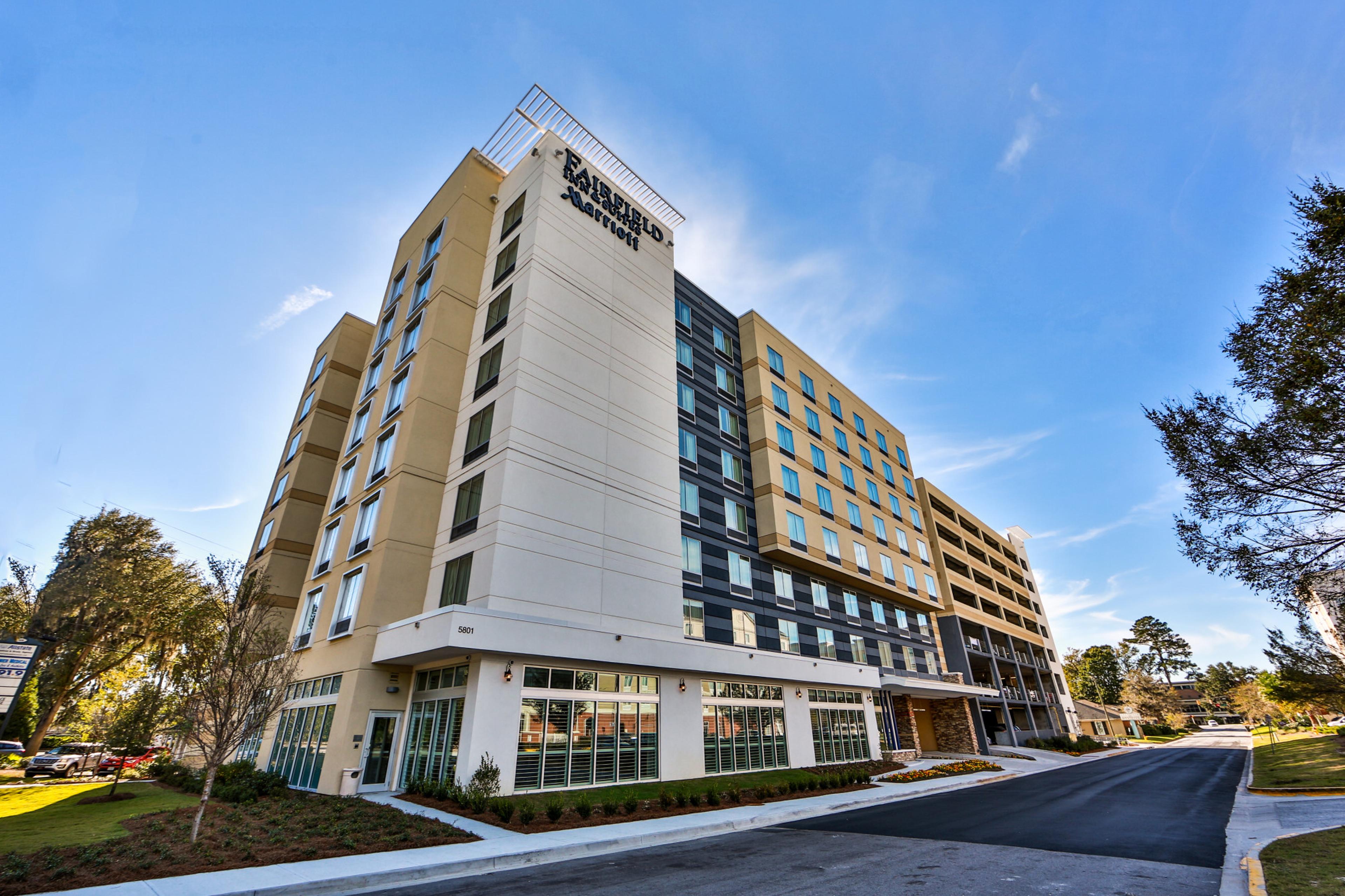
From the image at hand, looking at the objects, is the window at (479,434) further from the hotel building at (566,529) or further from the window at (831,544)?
the window at (831,544)

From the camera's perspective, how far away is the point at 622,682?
72.4 feet

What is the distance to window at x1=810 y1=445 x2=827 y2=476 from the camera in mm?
38656

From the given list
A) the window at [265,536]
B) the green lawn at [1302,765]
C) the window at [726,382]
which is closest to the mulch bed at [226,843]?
the window at [265,536]

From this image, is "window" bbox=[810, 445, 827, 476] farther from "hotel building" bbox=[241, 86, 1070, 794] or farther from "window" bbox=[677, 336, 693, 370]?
"window" bbox=[677, 336, 693, 370]

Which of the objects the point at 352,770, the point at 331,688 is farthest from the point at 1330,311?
the point at 331,688

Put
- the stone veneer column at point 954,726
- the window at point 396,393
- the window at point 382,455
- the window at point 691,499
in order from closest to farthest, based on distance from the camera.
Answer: the window at point 382,455, the window at point 396,393, the window at point 691,499, the stone veneer column at point 954,726

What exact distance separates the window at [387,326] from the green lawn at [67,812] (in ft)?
70.4

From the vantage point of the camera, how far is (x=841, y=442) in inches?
1697

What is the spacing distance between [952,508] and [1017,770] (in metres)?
28.3

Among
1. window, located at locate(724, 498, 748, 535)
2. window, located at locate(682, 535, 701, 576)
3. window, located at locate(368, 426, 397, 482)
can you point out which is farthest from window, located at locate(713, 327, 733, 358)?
window, located at locate(368, 426, 397, 482)

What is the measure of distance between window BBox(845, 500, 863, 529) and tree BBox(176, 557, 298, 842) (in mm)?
32178

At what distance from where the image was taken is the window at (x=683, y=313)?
35656mm

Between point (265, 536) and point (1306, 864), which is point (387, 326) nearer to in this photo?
point (265, 536)

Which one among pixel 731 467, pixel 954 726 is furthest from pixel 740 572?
pixel 954 726
